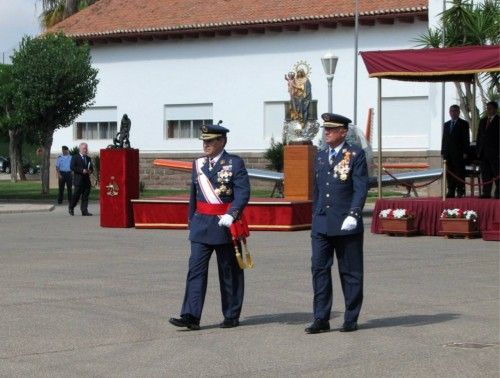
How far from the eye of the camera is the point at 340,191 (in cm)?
1088

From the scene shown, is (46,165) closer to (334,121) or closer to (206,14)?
(206,14)

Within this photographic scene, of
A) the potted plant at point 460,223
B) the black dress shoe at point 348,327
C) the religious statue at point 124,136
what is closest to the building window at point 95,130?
the religious statue at point 124,136

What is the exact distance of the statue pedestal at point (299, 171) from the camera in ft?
89.2

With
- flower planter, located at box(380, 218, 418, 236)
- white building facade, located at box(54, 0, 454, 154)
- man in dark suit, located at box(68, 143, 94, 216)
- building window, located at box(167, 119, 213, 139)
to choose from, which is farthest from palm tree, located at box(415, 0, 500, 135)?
building window, located at box(167, 119, 213, 139)

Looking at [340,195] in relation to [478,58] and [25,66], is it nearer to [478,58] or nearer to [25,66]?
[478,58]

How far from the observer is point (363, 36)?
157ft

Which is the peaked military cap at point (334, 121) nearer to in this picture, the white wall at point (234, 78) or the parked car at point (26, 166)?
the white wall at point (234, 78)

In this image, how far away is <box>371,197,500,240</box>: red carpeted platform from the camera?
2166cm

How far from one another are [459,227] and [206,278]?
11457 millimetres

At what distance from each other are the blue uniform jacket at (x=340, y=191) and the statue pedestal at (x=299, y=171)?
1612 cm

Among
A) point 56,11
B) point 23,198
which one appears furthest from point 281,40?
point 56,11

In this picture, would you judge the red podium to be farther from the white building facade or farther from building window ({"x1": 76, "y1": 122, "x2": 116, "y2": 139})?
building window ({"x1": 76, "y1": 122, "x2": 116, "y2": 139})

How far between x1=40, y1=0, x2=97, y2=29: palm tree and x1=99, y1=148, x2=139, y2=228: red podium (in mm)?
41852

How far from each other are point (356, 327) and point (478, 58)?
1166 centimetres
